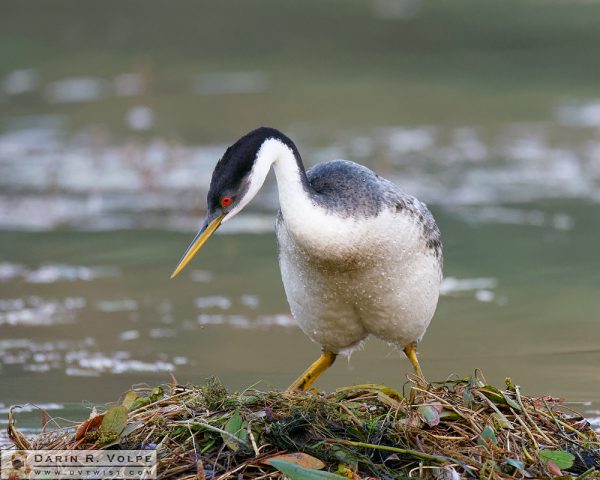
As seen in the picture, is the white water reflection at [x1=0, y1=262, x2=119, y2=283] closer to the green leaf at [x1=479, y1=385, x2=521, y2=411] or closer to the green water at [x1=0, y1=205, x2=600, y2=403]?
the green water at [x1=0, y1=205, x2=600, y2=403]

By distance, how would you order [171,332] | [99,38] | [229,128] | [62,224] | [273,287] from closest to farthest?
[171,332], [273,287], [62,224], [229,128], [99,38]

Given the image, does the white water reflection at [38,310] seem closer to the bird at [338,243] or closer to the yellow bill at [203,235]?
the bird at [338,243]

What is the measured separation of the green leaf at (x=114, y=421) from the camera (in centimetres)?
664

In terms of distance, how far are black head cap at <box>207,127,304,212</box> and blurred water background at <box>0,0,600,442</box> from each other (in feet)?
7.22

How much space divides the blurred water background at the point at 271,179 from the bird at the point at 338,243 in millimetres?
1006

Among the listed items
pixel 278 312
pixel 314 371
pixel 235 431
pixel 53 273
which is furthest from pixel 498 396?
pixel 53 273

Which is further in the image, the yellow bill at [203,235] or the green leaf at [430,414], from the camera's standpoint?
the yellow bill at [203,235]

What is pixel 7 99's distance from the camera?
19.2m

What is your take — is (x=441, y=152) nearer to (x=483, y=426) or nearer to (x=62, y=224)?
(x=62, y=224)

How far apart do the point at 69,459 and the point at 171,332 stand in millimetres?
3979

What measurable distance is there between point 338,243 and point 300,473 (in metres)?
1.50

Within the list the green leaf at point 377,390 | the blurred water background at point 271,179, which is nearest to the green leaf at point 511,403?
the green leaf at point 377,390

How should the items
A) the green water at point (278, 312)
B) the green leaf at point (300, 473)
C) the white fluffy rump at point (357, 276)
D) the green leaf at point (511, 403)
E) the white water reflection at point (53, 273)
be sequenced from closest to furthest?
the green leaf at point (300, 473) < the green leaf at point (511, 403) < the white fluffy rump at point (357, 276) < the green water at point (278, 312) < the white water reflection at point (53, 273)

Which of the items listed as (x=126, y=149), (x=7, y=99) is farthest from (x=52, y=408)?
(x=7, y=99)
